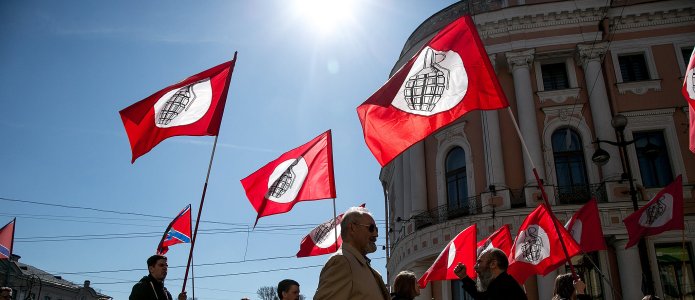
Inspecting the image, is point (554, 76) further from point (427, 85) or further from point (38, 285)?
point (38, 285)

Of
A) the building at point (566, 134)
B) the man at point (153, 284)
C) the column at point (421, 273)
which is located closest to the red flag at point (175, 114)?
the man at point (153, 284)

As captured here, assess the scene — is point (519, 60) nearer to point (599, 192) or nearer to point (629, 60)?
point (629, 60)

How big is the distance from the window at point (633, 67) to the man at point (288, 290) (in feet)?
54.6

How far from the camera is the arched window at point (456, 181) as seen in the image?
61.3ft

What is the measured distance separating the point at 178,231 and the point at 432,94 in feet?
32.4

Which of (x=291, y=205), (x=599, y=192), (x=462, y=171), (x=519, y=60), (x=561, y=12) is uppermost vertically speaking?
(x=561, y=12)

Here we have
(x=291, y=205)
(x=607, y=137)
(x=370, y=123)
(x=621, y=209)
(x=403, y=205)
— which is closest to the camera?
(x=370, y=123)

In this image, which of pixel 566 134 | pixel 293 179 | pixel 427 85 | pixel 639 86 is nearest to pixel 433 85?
pixel 427 85

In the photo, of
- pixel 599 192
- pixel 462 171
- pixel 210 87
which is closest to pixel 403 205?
pixel 462 171

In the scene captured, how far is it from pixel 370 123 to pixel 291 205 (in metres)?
3.45

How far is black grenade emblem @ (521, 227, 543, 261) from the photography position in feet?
30.1

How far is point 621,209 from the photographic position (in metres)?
16.5

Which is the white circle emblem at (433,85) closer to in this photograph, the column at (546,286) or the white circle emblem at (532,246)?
the white circle emblem at (532,246)

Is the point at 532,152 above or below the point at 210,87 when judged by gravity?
above
